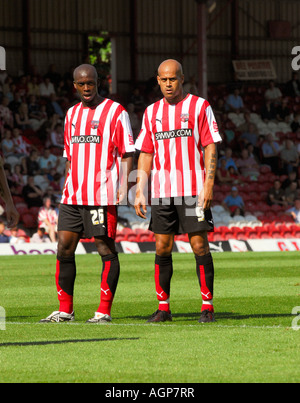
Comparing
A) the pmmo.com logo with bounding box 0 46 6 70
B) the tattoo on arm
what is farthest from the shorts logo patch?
the pmmo.com logo with bounding box 0 46 6 70

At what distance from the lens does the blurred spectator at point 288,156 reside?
25.9m

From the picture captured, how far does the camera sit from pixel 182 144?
7551 mm

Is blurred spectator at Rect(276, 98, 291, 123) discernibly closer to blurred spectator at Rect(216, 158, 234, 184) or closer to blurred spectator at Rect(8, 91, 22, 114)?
blurred spectator at Rect(216, 158, 234, 184)

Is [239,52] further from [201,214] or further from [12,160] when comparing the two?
[201,214]

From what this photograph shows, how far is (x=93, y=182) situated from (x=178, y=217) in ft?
2.60

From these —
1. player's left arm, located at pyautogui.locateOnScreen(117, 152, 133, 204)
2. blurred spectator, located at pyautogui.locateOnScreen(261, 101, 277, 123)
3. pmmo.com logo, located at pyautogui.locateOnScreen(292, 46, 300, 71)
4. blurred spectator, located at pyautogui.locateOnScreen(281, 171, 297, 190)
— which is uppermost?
pmmo.com logo, located at pyautogui.locateOnScreen(292, 46, 300, 71)

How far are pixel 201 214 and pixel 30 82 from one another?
61.4 feet

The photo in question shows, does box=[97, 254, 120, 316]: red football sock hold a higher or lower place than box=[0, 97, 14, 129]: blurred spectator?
lower

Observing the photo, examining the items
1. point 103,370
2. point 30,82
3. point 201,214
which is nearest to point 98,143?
point 201,214

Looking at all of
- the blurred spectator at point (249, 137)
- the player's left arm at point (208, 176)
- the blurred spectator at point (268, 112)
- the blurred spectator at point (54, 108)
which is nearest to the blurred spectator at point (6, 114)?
the blurred spectator at point (54, 108)

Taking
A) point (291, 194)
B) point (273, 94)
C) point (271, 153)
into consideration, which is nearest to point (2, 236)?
point (291, 194)

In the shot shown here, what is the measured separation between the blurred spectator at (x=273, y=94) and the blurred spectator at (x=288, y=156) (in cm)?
373

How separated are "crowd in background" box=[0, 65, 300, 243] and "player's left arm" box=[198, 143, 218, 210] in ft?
38.5

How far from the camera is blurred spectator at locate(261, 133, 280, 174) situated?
85.9 ft
